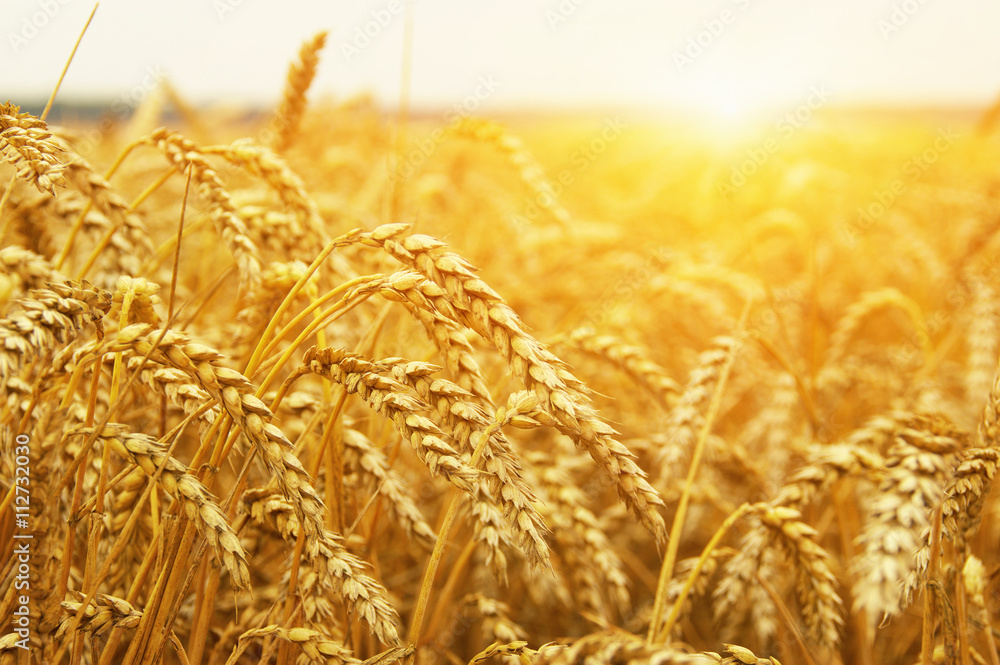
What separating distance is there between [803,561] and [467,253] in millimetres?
2386

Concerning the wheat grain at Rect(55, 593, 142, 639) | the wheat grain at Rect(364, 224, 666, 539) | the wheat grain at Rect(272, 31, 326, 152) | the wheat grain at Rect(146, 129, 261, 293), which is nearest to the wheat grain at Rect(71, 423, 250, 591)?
the wheat grain at Rect(55, 593, 142, 639)

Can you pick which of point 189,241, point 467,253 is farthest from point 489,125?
point 189,241

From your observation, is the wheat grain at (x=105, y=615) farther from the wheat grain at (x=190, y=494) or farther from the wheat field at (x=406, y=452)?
the wheat grain at (x=190, y=494)

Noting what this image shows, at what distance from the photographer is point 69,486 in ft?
4.19

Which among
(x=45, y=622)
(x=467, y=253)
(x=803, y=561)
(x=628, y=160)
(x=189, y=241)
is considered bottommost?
(x=45, y=622)

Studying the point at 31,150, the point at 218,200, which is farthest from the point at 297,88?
the point at 31,150

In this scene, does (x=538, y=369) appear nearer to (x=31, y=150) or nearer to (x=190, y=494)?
(x=190, y=494)

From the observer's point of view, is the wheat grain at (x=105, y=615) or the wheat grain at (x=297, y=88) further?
the wheat grain at (x=297, y=88)

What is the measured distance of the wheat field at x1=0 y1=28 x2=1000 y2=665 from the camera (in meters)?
0.92

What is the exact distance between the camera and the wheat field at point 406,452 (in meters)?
0.92

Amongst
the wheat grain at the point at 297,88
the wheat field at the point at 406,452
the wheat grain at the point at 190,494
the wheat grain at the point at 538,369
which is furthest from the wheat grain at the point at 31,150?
the wheat grain at the point at 297,88

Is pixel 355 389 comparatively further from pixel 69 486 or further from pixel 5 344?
pixel 69 486

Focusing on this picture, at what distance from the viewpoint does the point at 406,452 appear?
2156mm

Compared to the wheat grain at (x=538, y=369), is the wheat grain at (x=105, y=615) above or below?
below
